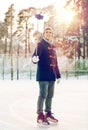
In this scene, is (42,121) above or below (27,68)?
above

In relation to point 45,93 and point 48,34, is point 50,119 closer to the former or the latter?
point 45,93

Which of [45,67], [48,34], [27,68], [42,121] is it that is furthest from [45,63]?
[27,68]

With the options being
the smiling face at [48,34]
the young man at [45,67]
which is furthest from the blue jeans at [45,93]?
the smiling face at [48,34]

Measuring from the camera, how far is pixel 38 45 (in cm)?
803

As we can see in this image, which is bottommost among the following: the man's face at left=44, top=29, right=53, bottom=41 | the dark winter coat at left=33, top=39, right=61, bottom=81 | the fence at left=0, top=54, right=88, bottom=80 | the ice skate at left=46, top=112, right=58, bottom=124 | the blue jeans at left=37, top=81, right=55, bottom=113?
the fence at left=0, top=54, right=88, bottom=80

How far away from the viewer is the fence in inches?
1379

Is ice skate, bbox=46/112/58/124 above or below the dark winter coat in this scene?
below

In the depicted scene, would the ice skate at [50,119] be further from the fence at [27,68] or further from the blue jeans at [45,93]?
the fence at [27,68]

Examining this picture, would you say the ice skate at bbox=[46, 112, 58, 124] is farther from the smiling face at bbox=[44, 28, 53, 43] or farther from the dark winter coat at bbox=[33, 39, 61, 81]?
the smiling face at bbox=[44, 28, 53, 43]

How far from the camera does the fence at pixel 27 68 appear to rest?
3503 centimetres

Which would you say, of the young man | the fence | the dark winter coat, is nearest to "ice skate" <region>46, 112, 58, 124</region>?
the young man

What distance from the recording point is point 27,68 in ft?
117

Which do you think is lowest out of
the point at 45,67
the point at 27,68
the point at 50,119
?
the point at 27,68

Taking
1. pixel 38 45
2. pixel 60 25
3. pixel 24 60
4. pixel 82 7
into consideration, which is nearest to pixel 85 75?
pixel 24 60
